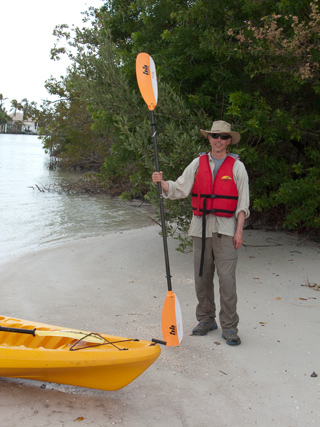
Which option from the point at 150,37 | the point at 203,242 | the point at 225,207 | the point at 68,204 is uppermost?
the point at 150,37

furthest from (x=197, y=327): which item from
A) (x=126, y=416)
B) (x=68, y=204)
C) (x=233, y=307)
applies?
(x=68, y=204)

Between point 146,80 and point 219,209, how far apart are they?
1542 mm

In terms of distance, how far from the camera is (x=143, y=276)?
20.1 feet

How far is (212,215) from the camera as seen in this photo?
397 cm

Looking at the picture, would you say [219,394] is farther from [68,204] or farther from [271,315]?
[68,204]

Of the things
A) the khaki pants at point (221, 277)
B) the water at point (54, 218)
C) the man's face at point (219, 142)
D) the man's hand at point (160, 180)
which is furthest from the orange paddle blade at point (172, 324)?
the water at point (54, 218)

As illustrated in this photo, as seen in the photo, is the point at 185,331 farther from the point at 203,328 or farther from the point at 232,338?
the point at 232,338

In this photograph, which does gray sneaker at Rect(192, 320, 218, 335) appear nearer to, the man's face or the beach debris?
the man's face

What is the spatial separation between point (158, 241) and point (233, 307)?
413 cm

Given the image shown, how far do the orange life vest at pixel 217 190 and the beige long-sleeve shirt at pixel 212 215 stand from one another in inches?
1.6

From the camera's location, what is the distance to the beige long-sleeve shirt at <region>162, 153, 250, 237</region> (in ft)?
12.8

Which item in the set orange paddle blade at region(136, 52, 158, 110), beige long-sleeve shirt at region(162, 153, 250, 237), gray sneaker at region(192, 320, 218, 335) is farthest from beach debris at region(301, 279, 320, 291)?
orange paddle blade at region(136, 52, 158, 110)

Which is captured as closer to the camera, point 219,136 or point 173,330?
point 173,330

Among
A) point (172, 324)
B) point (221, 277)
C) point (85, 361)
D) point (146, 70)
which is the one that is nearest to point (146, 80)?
point (146, 70)
